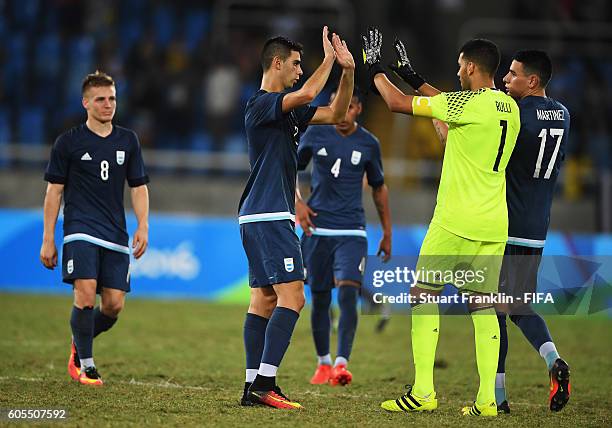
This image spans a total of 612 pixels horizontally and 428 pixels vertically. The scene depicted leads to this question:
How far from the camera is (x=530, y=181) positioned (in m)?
7.68

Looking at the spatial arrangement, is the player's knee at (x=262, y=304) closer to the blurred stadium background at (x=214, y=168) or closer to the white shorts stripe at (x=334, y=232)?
the blurred stadium background at (x=214, y=168)

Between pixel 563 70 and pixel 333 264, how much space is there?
12.3 m

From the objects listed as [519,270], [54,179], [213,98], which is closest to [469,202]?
[519,270]

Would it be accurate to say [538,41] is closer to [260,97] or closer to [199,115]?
[199,115]

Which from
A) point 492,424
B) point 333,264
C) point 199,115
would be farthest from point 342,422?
point 199,115

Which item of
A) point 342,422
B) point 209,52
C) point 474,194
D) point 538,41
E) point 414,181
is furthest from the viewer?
point 538,41

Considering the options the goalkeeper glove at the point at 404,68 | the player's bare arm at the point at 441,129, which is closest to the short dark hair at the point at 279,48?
the goalkeeper glove at the point at 404,68

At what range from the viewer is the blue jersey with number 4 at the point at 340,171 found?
9.51m

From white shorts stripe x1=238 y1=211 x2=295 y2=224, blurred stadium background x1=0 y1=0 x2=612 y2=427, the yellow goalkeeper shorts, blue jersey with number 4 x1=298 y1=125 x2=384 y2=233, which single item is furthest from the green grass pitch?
blue jersey with number 4 x1=298 y1=125 x2=384 y2=233

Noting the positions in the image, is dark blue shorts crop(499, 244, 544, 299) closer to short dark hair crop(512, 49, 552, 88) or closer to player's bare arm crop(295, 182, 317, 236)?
short dark hair crop(512, 49, 552, 88)

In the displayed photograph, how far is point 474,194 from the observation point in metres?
7.08

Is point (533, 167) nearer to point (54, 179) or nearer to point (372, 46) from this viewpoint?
point (372, 46)

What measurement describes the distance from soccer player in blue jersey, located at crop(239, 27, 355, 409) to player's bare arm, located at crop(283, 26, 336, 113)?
0.07 ft

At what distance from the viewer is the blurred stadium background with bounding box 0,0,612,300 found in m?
15.4
